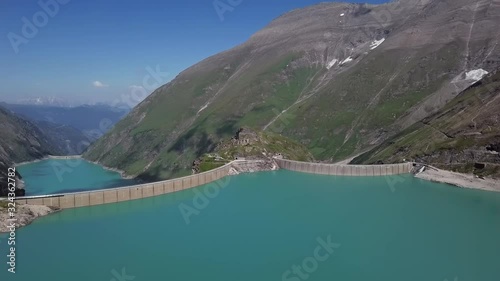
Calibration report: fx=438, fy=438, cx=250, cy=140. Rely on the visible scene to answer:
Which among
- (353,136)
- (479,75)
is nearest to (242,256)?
(353,136)

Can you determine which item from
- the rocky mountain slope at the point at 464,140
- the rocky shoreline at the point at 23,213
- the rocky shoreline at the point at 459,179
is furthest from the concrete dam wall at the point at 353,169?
the rocky shoreline at the point at 23,213

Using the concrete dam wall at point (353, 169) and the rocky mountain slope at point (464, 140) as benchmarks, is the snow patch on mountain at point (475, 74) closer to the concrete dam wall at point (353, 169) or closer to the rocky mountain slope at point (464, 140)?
the rocky mountain slope at point (464, 140)

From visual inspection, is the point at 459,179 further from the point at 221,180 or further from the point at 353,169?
the point at 221,180

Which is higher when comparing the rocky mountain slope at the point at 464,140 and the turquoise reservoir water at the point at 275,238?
the rocky mountain slope at the point at 464,140

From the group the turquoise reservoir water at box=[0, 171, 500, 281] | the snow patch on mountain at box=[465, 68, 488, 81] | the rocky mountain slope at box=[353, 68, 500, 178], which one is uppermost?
the snow patch on mountain at box=[465, 68, 488, 81]

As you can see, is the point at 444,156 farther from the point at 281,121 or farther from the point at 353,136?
the point at 281,121

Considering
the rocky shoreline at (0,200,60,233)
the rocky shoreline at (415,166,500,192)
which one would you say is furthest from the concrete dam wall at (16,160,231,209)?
the rocky shoreline at (415,166,500,192)

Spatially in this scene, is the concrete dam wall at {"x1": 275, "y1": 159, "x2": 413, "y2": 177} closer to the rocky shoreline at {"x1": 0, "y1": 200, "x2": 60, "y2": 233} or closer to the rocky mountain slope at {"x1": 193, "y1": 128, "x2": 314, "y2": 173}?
the rocky mountain slope at {"x1": 193, "y1": 128, "x2": 314, "y2": 173}

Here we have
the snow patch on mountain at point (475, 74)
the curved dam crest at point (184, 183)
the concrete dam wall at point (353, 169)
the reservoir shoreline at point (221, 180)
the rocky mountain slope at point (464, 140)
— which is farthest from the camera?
the snow patch on mountain at point (475, 74)
